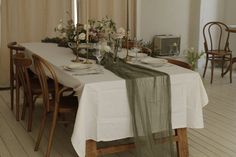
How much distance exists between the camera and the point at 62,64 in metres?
3.35

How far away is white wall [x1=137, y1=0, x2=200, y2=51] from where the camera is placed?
6527mm

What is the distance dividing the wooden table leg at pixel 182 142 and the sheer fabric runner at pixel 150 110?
174 millimetres

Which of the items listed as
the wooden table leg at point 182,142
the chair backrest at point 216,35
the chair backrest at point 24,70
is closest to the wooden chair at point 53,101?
the chair backrest at point 24,70

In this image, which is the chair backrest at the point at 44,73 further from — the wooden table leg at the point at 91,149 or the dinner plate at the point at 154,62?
the dinner plate at the point at 154,62

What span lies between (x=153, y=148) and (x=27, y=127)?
1.62 meters

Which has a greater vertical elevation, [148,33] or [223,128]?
[148,33]

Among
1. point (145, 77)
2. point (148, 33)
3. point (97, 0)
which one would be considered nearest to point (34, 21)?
point (97, 0)

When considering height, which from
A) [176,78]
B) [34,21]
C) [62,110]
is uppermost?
[34,21]

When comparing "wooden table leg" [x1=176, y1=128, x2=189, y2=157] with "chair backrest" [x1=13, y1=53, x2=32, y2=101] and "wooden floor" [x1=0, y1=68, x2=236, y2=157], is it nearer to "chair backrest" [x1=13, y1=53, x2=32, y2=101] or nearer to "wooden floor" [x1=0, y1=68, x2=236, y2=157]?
"wooden floor" [x1=0, y1=68, x2=236, y2=157]

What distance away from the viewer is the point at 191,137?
12.5 feet

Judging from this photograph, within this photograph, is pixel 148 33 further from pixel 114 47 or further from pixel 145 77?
pixel 145 77

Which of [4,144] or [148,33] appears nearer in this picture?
[4,144]

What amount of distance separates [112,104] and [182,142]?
0.77m

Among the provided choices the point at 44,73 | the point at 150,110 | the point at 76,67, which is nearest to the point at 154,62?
the point at 150,110
